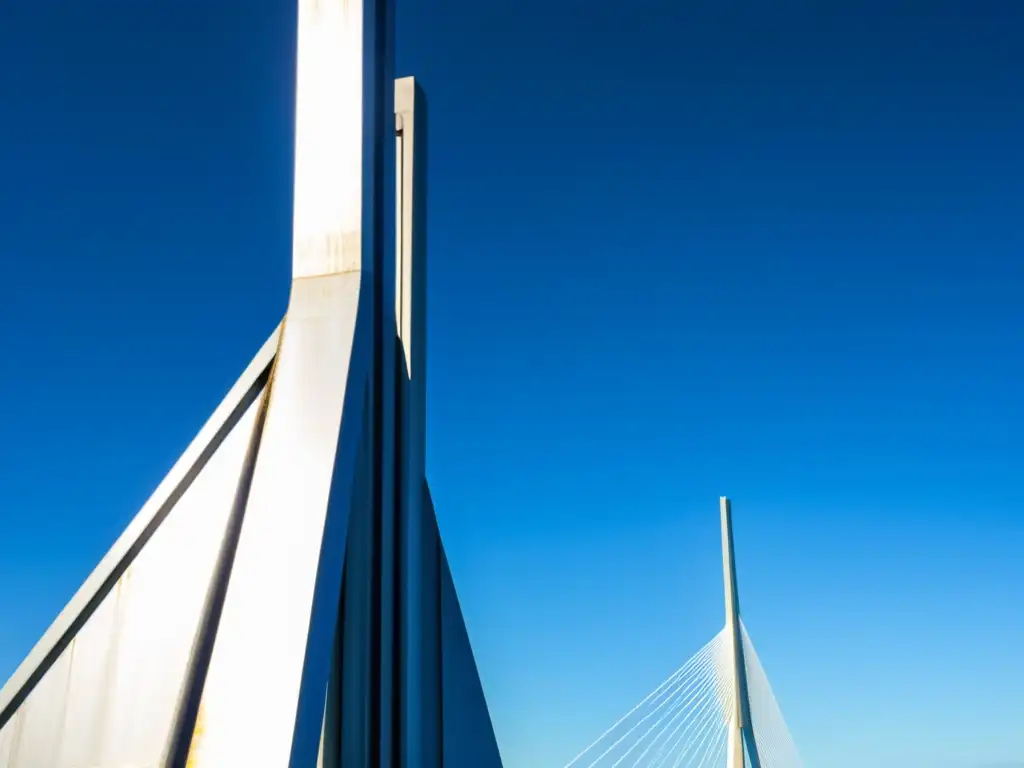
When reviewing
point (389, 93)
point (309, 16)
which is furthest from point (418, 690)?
point (309, 16)

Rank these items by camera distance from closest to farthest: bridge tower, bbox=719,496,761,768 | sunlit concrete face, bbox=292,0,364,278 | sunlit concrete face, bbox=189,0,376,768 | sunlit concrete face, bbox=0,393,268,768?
sunlit concrete face, bbox=189,0,376,768, sunlit concrete face, bbox=0,393,268,768, sunlit concrete face, bbox=292,0,364,278, bridge tower, bbox=719,496,761,768

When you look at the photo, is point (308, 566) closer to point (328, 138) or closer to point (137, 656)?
point (137, 656)

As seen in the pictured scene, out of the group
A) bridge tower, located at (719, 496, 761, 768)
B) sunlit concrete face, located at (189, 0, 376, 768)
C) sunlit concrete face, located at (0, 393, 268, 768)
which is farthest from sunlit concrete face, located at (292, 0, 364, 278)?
bridge tower, located at (719, 496, 761, 768)

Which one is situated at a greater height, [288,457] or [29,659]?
[288,457]

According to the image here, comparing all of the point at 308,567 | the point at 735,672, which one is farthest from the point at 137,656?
the point at 735,672

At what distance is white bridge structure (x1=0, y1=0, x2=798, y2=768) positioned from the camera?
1.84 metres

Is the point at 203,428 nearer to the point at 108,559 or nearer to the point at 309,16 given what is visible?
the point at 108,559

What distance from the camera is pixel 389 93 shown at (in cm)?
260

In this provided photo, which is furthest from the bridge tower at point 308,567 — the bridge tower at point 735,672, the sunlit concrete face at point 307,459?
the bridge tower at point 735,672

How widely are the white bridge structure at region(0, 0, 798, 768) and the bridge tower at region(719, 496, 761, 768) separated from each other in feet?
40.3

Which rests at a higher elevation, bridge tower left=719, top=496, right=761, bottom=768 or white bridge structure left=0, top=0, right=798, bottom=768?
bridge tower left=719, top=496, right=761, bottom=768

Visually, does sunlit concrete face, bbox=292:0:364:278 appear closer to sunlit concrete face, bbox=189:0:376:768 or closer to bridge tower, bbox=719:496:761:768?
sunlit concrete face, bbox=189:0:376:768

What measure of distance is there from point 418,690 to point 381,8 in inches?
61.5

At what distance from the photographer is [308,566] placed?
186 centimetres
